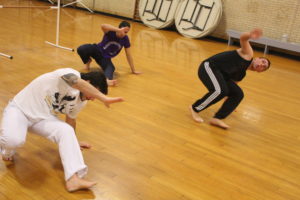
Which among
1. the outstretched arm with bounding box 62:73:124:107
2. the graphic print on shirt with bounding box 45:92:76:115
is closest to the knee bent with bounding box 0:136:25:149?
the graphic print on shirt with bounding box 45:92:76:115

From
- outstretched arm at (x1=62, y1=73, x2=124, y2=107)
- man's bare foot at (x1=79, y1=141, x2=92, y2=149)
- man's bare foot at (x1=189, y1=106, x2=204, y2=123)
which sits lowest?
man's bare foot at (x1=189, y1=106, x2=204, y2=123)

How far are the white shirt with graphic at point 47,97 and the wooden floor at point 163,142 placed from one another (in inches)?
13.7

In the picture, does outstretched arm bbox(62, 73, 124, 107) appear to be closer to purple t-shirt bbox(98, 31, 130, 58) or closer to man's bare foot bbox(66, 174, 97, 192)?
man's bare foot bbox(66, 174, 97, 192)

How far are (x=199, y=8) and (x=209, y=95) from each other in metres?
5.21

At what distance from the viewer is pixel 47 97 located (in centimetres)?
199

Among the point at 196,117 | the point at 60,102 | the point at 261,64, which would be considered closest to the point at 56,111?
the point at 60,102

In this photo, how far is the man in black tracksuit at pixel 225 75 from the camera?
2.97 meters

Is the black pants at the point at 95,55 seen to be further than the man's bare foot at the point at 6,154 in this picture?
Yes

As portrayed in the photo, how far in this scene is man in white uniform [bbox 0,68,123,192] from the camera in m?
1.87

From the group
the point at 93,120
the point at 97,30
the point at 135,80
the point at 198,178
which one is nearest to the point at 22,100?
the point at 93,120

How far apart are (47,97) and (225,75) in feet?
5.80

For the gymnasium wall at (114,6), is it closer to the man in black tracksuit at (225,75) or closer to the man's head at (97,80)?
the man in black tracksuit at (225,75)

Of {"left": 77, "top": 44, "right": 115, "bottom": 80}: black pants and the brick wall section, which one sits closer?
{"left": 77, "top": 44, "right": 115, "bottom": 80}: black pants

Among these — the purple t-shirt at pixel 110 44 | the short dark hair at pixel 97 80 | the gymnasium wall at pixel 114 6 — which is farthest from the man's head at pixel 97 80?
the gymnasium wall at pixel 114 6
